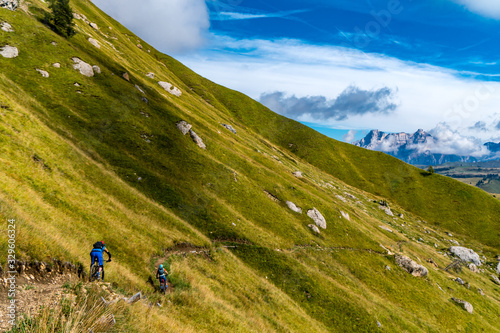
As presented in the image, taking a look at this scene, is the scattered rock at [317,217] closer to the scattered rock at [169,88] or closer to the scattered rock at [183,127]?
the scattered rock at [183,127]

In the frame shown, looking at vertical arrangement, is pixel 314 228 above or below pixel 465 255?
below

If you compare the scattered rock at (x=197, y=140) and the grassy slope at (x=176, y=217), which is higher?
the scattered rock at (x=197, y=140)

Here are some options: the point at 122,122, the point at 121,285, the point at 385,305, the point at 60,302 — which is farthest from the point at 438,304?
the point at 122,122

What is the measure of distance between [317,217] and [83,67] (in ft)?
236

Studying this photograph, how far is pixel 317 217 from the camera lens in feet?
193

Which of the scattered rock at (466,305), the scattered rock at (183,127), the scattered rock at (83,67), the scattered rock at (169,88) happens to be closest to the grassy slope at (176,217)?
the scattered rock at (183,127)

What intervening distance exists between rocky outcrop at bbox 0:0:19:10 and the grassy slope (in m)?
2.87

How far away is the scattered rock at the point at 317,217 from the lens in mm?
57791

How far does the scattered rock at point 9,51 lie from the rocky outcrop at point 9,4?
69.6 ft

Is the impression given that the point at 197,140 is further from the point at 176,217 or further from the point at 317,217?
the point at 317,217

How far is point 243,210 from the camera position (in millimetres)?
49344

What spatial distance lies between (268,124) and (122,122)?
13114 centimetres

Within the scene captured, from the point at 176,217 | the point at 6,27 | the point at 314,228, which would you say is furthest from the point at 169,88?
the point at 314,228

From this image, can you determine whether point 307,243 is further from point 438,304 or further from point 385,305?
point 438,304
